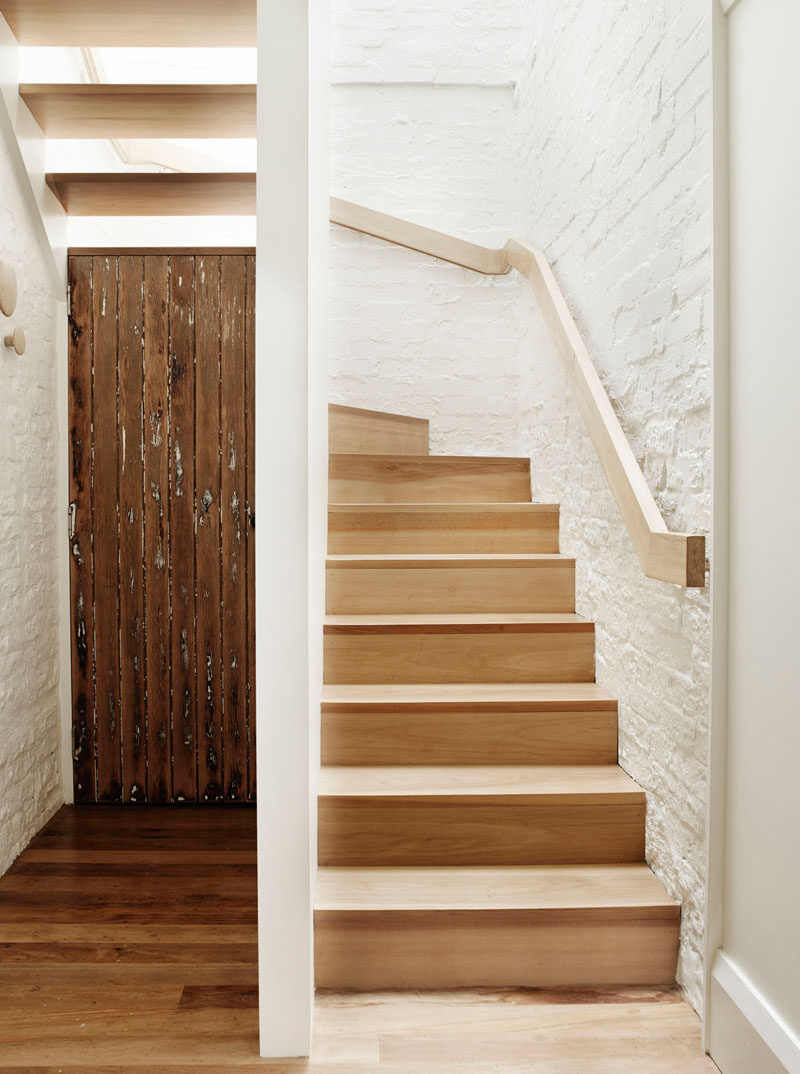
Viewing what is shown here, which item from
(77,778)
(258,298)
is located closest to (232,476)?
(77,778)

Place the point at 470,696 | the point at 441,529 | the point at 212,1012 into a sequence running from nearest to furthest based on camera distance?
the point at 212,1012, the point at 470,696, the point at 441,529

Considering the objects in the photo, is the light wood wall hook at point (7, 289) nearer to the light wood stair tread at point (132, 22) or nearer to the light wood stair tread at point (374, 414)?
the light wood stair tread at point (132, 22)

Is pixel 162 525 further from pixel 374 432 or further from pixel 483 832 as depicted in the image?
pixel 483 832

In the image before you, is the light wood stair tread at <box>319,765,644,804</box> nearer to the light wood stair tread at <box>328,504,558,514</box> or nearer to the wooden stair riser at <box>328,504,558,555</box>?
the wooden stair riser at <box>328,504,558,555</box>

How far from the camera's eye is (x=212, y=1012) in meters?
1.77

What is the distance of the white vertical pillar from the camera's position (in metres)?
1.61

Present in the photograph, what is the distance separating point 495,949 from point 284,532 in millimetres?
1087

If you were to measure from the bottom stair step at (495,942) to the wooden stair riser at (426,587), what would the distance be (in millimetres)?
1026

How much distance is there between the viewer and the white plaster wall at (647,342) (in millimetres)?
1755

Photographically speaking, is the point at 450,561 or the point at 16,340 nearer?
the point at 16,340

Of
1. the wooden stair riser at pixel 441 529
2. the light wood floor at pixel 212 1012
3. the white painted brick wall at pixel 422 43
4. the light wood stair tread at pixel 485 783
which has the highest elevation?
the white painted brick wall at pixel 422 43

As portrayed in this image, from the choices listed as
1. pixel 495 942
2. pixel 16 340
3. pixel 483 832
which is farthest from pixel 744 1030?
pixel 16 340

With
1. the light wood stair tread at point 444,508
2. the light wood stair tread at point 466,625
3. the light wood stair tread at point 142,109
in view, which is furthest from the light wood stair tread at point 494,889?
the light wood stair tread at point 142,109

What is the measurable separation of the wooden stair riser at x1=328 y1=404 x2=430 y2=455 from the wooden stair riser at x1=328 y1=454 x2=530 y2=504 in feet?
0.61
